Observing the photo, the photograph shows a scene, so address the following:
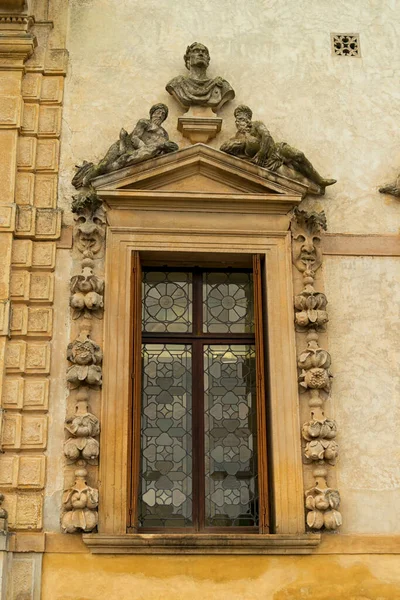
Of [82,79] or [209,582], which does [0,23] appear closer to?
[82,79]

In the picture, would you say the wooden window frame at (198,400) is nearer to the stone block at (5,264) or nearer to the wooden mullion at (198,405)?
the wooden mullion at (198,405)

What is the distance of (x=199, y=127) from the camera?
9.05 m

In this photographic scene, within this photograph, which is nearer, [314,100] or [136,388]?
[136,388]

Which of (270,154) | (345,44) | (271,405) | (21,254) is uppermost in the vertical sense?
(345,44)

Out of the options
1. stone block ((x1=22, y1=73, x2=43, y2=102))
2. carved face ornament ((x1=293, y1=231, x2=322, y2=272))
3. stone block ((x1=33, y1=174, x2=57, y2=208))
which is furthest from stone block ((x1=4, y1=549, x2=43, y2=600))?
stone block ((x1=22, y1=73, x2=43, y2=102))

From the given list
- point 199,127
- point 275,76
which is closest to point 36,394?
point 199,127

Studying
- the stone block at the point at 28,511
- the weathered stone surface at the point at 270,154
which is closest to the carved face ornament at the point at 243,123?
the weathered stone surface at the point at 270,154

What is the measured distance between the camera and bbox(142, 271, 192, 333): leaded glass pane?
8.61 meters

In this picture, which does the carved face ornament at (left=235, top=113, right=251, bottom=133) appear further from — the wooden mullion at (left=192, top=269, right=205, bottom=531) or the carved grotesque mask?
the carved grotesque mask

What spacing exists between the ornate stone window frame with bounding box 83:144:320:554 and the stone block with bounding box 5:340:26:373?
729mm

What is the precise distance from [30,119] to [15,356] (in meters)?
2.46

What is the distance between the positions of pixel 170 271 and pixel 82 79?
7.30ft

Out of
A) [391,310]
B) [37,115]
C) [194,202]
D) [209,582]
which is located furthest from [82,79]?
[209,582]

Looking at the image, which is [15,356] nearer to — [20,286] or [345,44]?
[20,286]
